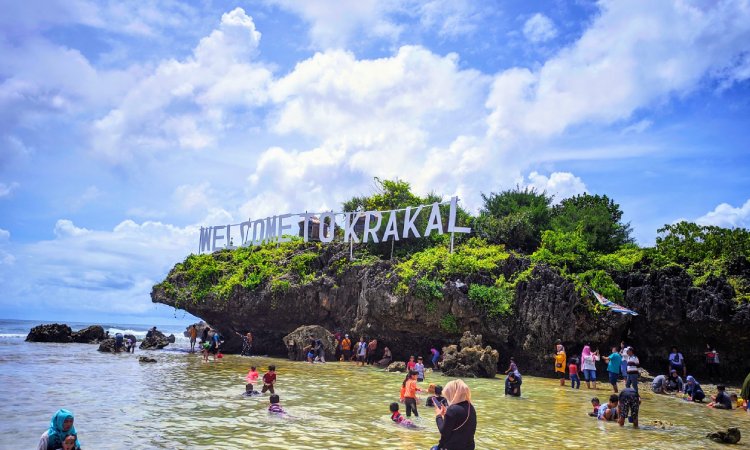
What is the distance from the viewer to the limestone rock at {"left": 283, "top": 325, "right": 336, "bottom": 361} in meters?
31.4

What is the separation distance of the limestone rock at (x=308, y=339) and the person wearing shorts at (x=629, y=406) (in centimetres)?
1972

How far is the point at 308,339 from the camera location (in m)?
31.3

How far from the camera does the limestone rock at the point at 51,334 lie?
147ft

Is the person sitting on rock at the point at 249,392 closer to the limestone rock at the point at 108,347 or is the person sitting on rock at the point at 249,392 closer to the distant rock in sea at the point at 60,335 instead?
the limestone rock at the point at 108,347

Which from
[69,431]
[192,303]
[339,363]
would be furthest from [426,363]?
[69,431]

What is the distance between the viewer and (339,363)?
99.3ft

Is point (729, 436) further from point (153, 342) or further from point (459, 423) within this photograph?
point (153, 342)

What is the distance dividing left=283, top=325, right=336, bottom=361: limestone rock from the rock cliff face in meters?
1.43

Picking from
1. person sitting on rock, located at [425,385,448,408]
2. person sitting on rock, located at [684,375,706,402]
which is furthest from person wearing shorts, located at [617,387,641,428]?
person sitting on rock, located at [684,375,706,402]

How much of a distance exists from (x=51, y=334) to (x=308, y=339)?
27199mm

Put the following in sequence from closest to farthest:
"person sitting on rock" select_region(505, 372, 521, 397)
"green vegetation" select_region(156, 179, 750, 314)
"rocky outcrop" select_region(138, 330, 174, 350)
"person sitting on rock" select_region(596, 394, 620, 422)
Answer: "person sitting on rock" select_region(596, 394, 620, 422), "person sitting on rock" select_region(505, 372, 521, 397), "green vegetation" select_region(156, 179, 750, 314), "rocky outcrop" select_region(138, 330, 174, 350)

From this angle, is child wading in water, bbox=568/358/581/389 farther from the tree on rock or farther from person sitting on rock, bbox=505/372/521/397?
the tree on rock

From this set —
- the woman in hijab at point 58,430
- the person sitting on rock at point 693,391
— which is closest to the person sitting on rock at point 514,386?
the person sitting on rock at point 693,391

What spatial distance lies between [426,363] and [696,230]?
51.7ft
